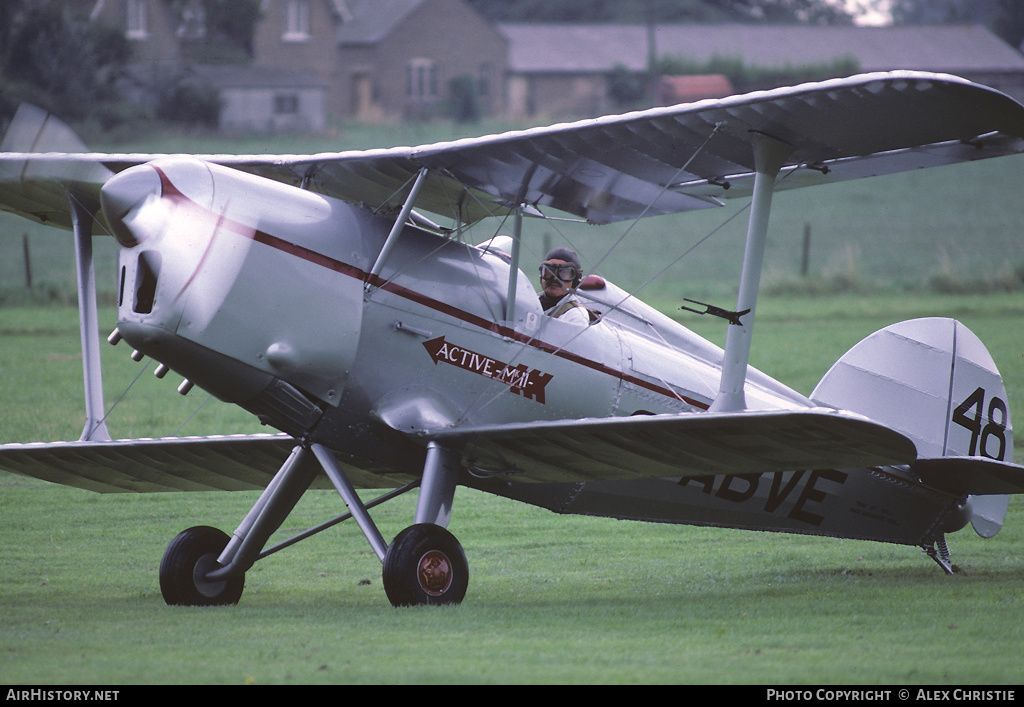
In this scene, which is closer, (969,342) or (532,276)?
(969,342)

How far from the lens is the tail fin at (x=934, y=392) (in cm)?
935

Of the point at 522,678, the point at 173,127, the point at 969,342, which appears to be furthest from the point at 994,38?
the point at 522,678

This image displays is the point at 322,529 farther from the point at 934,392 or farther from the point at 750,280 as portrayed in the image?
the point at 934,392

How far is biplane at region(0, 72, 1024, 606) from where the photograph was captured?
715cm

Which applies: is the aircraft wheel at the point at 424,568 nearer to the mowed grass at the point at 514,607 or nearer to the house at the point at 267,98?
the mowed grass at the point at 514,607

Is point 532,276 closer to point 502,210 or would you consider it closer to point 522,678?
point 502,210

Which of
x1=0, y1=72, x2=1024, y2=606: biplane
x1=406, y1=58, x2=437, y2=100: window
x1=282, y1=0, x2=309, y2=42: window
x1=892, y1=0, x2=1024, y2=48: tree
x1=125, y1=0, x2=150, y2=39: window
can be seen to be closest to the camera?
x1=0, y1=72, x2=1024, y2=606: biplane

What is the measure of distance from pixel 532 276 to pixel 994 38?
172 feet

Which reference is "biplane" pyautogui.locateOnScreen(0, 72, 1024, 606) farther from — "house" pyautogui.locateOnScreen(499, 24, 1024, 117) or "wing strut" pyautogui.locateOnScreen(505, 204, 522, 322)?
"house" pyautogui.locateOnScreen(499, 24, 1024, 117)

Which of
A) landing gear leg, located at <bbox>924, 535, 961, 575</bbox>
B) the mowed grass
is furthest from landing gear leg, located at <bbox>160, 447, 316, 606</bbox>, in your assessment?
landing gear leg, located at <bbox>924, 535, 961, 575</bbox>

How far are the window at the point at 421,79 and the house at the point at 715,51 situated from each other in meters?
4.15

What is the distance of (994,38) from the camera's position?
75.4 metres

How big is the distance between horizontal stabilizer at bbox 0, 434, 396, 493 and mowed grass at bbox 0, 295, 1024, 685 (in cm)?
61

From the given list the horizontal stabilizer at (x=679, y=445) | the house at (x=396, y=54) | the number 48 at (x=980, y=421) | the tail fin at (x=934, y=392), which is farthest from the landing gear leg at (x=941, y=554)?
the house at (x=396, y=54)
